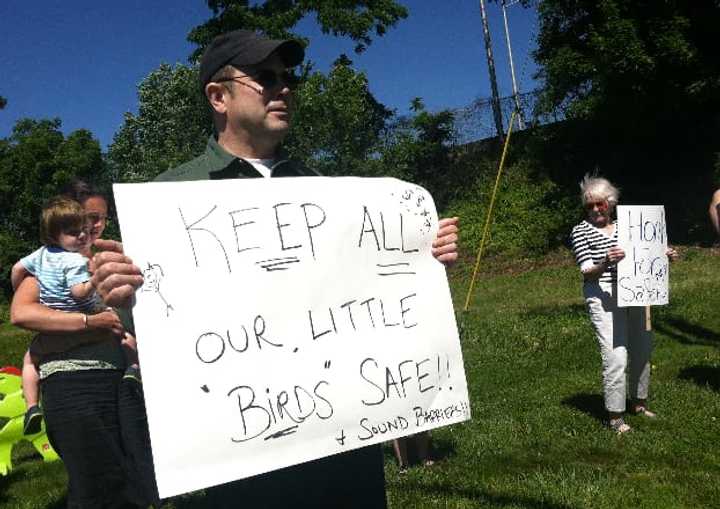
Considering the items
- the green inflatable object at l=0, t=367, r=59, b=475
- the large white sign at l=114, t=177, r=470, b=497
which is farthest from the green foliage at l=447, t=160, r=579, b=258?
the large white sign at l=114, t=177, r=470, b=497

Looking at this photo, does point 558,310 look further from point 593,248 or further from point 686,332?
point 593,248

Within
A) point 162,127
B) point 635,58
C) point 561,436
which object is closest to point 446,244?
point 561,436

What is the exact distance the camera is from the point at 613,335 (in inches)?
216

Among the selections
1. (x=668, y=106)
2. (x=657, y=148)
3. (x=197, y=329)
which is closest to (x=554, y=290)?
(x=668, y=106)

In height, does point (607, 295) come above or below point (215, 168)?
below

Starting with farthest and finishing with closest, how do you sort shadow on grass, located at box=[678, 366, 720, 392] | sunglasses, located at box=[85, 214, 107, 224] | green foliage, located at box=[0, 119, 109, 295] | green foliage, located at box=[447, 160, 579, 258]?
green foliage, located at box=[0, 119, 109, 295] → green foliage, located at box=[447, 160, 579, 258] → shadow on grass, located at box=[678, 366, 720, 392] → sunglasses, located at box=[85, 214, 107, 224]

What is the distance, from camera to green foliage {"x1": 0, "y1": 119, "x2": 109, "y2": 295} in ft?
159

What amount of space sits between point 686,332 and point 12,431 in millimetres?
7613

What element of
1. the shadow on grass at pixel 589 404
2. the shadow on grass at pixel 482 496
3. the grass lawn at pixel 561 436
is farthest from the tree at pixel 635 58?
the shadow on grass at pixel 482 496

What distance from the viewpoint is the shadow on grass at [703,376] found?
680 centimetres

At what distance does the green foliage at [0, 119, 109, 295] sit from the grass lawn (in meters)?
42.8

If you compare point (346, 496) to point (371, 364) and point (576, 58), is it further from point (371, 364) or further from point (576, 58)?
point (576, 58)

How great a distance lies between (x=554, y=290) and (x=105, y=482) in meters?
13.1

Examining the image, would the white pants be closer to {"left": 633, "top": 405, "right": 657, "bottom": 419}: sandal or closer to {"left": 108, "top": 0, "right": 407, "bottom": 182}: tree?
{"left": 633, "top": 405, "right": 657, "bottom": 419}: sandal
